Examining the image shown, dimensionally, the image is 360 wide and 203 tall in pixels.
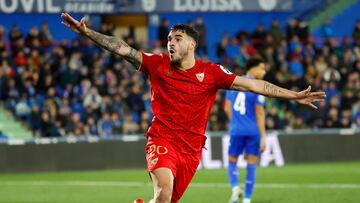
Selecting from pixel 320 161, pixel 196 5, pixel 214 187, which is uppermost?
pixel 196 5

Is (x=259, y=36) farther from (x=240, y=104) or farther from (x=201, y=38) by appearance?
(x=240, y=104)

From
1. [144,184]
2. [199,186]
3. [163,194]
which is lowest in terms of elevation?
[144,184]

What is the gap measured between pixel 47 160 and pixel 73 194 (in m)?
5.25

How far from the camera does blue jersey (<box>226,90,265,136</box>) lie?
1272cm

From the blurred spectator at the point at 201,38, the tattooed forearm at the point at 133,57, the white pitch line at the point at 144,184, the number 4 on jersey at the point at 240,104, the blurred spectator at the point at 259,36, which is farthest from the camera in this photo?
the blurred spectator at the point at 259,36

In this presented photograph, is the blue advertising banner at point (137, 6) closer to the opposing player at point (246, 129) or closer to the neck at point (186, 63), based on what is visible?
the opposing player at point (246, 129)

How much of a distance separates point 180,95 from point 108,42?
34.1 inches

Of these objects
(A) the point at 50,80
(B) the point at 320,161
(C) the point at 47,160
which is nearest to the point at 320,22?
(B) the point at 320,161

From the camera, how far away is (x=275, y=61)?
25.7m

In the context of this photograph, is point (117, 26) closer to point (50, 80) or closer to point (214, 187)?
point (50, 80)

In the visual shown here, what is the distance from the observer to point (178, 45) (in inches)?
320

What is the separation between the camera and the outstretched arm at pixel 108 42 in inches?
295

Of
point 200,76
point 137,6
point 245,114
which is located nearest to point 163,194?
point 200,76

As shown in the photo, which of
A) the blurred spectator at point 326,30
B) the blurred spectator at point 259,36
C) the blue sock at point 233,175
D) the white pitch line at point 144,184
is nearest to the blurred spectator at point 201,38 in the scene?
the blurred spectator at point 259,36
